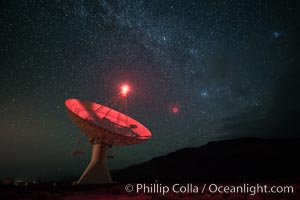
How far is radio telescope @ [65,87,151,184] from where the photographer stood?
17.9 meters

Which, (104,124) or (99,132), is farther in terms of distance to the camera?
(104,124)

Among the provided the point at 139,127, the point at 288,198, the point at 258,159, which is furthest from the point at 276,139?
the point at 288,198

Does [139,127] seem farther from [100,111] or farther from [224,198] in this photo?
[224,198]

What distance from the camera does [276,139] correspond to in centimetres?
7688

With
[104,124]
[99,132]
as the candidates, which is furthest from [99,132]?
[104,124]

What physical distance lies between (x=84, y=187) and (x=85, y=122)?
519 cm

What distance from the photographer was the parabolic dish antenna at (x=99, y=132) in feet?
58.6

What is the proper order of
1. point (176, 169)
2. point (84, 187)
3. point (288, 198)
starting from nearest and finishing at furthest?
point (288, 198) < point (84, 187) < point (176, 169)

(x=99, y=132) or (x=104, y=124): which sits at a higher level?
(x=104, y=124)

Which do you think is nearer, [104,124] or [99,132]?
[99,132]

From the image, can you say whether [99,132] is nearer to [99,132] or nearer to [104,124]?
[99,132]

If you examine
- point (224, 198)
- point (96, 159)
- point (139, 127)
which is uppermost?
point (139, 127)

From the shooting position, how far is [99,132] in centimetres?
1827

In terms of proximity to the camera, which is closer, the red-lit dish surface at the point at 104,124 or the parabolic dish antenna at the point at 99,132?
the red-lit dish surface at the point at 104,124
